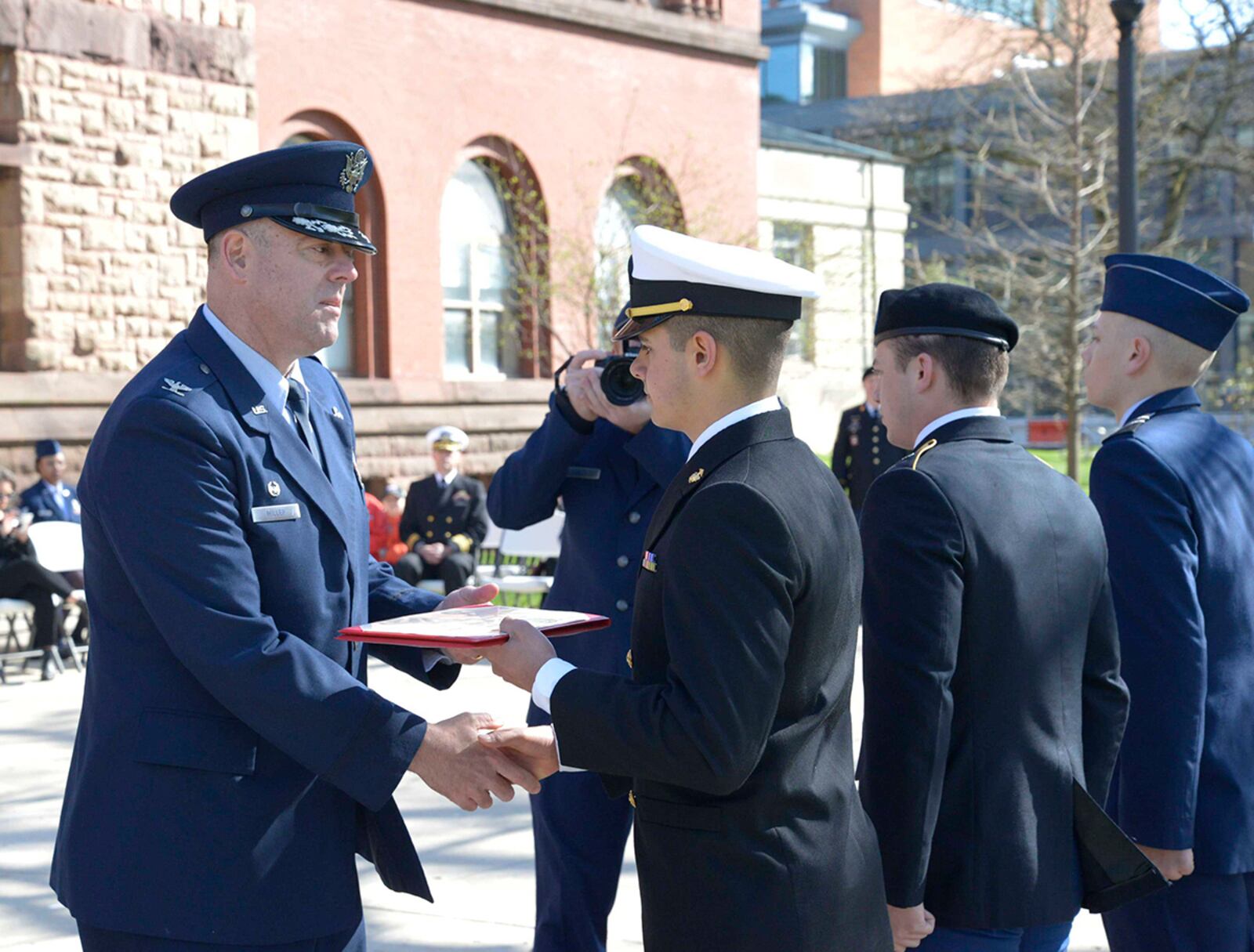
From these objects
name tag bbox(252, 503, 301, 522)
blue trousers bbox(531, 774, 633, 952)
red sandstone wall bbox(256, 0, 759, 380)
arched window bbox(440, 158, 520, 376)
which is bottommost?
blue trousers bbox(531, 774, 633, 952)

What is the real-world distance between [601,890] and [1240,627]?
6.09 ft

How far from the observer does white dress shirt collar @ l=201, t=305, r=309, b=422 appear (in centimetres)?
310

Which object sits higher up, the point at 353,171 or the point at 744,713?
the point at 353,171

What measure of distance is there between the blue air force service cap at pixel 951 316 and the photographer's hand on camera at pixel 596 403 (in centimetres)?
120

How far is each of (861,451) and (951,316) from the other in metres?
10.7

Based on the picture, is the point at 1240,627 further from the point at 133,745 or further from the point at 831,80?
the point at 831,80

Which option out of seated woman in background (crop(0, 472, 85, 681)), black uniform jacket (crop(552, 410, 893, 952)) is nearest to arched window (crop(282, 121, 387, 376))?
seated woman in background (crop(0, 472, 85, 681))

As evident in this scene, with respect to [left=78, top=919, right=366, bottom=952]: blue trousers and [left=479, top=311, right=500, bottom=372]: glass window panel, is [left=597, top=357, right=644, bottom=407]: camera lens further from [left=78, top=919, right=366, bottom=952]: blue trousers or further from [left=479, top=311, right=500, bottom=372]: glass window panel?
[left=479, top=311, right=500, bottom=372]: glass window panel

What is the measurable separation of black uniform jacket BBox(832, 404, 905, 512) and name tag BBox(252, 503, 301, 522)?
10.9 meters

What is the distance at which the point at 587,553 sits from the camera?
15.0 feet

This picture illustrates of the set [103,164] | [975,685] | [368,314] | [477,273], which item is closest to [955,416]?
[975,685]

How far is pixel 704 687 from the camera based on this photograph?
8.11 feet

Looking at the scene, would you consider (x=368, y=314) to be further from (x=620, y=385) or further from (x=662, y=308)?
(x=662, y=308)

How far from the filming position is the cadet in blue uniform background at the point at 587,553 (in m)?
4.37
